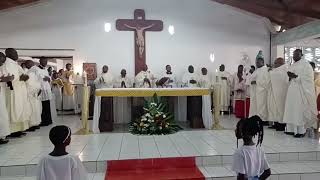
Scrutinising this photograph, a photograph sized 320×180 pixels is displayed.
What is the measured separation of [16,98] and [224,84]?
5934mm

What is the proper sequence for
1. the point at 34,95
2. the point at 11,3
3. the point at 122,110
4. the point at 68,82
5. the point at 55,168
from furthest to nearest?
the point at 68,82 → the point at 11,3 → the point at 122,110 → the point at 34,95 → the point at 55,168

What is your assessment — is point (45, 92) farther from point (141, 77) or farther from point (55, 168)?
point (55, 168)

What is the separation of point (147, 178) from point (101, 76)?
5.68m

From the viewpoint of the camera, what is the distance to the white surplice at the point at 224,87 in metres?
9.31

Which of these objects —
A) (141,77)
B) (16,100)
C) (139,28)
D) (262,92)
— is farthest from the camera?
(139,28)

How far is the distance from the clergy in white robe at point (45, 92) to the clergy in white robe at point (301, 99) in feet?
16.4

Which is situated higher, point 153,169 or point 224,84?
point 224,84

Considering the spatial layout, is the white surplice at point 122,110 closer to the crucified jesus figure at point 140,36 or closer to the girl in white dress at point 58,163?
the crucified jesus figure at point 140,36

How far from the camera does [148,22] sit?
9.52 metres

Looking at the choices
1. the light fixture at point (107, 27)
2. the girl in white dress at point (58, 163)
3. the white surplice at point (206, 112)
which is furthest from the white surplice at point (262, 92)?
the girl in white dress at point (58, 163)

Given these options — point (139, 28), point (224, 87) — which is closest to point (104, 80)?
point (139, 28)

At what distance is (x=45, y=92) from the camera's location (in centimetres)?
705

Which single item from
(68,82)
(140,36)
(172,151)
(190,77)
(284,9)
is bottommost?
(172,151)

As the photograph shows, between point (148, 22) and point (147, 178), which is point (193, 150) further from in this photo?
point (148, 22)
